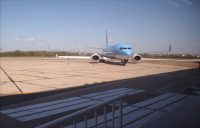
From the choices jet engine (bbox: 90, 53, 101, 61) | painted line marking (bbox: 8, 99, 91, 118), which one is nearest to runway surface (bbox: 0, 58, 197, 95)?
painted line marking (bbox: 8, 99, 91, 118)

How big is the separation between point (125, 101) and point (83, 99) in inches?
76.0

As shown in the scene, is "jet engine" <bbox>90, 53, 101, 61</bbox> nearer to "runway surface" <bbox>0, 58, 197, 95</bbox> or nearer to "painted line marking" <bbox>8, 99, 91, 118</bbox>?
"runway surface" <bbox>0, 58, 197, 95</bbox>

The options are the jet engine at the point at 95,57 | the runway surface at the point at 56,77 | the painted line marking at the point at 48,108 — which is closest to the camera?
the painted line marking at the point at 48,108

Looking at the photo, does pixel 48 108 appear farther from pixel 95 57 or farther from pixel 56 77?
pixel 95 57

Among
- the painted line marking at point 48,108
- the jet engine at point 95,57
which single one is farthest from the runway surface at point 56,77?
the jet engine at point 95,57

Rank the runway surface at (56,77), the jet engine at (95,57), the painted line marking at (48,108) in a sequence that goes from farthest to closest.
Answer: the jet engine at (95,57), the runway surface at (56,77), the painted line marking at (48,108)

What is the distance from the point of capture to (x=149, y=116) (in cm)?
562

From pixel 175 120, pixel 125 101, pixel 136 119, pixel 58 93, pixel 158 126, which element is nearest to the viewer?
pixel 158 126

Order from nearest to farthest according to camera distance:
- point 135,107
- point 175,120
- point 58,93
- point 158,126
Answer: point 158,126
point 175,120
point 135,107
point 58,93

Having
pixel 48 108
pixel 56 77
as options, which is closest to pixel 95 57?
pixel 56 77

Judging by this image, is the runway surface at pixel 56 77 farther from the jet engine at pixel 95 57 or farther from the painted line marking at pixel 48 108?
the jet engine at pixel 95 57

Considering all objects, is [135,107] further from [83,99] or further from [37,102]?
[37,102]

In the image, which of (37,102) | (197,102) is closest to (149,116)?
(197,102)

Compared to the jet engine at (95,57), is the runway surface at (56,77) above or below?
below
